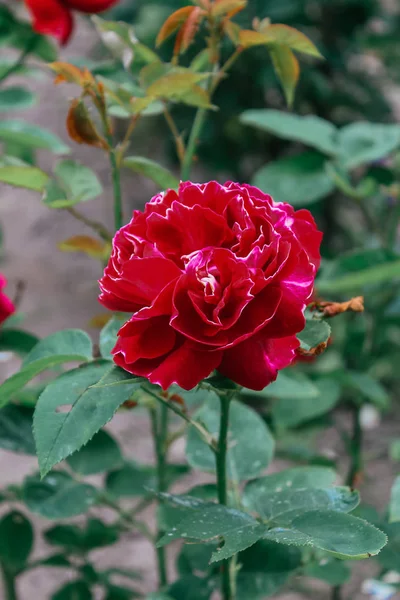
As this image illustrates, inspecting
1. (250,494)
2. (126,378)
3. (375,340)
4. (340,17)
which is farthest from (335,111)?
(126,378)

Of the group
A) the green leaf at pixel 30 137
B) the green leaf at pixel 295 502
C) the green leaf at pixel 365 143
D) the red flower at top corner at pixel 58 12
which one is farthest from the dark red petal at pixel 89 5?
the green leaf at pixel 295 502

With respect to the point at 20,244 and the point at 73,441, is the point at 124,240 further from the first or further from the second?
the point at 20,244

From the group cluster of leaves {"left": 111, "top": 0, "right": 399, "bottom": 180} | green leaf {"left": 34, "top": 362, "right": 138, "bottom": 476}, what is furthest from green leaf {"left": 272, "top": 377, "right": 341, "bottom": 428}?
cluster of leaves {"left": 111, "top": 0, "right": 399, "bottom": 180}

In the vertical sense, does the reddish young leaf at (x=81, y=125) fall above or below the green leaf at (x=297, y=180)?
above

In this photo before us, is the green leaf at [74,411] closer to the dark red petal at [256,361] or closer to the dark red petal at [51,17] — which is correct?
the dark red petal at [256,361]

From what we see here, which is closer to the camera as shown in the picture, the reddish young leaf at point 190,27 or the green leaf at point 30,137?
the reddish young leaf at point 190,27

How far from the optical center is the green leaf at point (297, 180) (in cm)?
107

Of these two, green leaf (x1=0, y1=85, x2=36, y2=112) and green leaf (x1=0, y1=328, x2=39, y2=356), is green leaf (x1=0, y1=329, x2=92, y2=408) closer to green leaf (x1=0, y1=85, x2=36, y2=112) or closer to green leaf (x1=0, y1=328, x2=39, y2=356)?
green leaf (x1=0, y1=328, x2=39, y2=356)

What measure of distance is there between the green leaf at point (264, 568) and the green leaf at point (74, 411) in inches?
10.3

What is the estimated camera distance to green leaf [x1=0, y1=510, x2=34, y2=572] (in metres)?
0.95

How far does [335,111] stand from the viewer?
7.22 feet

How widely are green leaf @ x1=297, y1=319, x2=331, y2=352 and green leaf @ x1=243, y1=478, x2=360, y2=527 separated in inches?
5.1

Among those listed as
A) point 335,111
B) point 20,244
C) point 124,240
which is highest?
point 124,240

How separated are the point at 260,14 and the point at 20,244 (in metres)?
1.21
